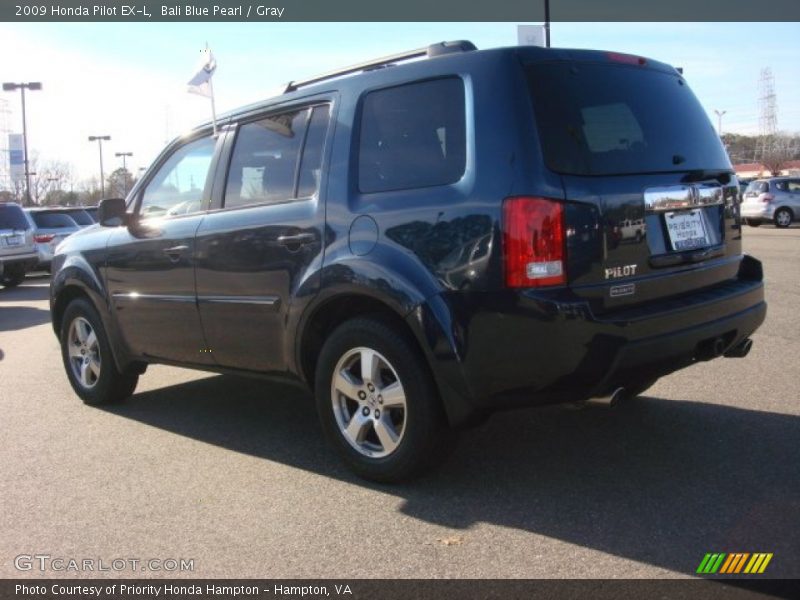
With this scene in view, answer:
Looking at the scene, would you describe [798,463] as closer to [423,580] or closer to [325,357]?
[423,580]

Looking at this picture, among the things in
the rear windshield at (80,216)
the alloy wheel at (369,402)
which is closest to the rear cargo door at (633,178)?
the alloy wheel at (369,402)

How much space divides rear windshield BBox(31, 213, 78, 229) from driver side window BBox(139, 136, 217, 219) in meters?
15.0

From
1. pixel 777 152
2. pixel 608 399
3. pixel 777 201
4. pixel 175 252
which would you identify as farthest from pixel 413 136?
pixel 777 152

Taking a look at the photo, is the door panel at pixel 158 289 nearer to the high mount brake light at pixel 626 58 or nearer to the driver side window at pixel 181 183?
the driver side window at pixel 181 183

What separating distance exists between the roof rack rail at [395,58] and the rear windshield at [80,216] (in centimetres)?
1709

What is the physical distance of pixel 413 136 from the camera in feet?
12.9

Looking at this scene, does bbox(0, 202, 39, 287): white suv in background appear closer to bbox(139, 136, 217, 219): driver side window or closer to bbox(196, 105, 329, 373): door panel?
bbox(139, 136, 217, 219): driver side window

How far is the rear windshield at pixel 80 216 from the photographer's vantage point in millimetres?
20250

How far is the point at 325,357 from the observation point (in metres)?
4.22

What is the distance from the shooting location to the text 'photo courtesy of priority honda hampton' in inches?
137

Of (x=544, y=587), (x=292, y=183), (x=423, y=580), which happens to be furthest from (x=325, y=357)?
(x=544, y=587)

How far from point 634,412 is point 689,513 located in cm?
157

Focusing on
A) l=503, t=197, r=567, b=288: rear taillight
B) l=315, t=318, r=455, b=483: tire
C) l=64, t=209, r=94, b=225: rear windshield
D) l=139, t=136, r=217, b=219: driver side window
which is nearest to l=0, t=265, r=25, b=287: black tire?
l=64, t=209, r=94, b=225: rear windshield

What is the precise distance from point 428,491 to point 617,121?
199cm
